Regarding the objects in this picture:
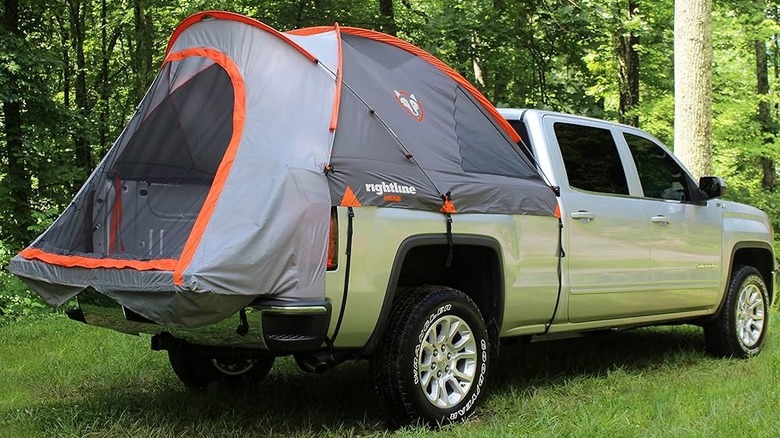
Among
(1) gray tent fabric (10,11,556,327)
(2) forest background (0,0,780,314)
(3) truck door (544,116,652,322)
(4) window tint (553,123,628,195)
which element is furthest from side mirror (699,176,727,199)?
(2) forest background (0,0,780,314)

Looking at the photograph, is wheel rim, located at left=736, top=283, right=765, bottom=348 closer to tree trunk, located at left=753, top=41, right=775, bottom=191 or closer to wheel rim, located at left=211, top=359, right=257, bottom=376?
wheel rim, located at left=211, top=359, right=257, bottom=376

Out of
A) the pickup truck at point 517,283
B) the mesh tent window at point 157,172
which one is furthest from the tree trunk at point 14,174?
the pickup truck at point 517,283

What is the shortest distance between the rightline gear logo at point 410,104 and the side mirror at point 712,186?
3.04 meters

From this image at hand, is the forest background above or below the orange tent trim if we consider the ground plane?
above

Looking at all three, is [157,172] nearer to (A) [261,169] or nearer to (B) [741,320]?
(A) [261,169]

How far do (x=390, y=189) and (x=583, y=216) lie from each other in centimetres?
185

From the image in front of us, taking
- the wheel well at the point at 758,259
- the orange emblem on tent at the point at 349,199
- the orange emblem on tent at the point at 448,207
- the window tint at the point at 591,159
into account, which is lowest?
the wheel well at the point at 758,259

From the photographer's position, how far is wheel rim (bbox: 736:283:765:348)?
7.04 metres

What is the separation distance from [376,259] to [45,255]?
1890 mm

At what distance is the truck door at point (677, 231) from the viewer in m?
6.10

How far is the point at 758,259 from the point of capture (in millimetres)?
7523

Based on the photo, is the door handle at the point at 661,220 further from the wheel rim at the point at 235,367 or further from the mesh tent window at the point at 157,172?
the mesh tent window at the point at 157,172

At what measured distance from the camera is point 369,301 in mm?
3994

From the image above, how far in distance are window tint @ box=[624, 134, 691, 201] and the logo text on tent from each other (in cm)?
272
